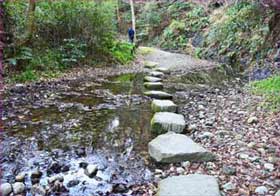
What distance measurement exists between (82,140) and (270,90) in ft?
11.0

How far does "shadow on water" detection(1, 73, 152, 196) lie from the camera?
3.03 m

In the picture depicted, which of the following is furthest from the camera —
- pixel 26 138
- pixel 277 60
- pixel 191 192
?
pixel 277 60

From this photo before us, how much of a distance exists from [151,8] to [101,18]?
12310 millimetres

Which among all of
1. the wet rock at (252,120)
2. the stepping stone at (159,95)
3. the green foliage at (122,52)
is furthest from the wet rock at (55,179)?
the green foliage at (122,52)

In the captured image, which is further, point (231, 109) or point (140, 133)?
point (231, 109)

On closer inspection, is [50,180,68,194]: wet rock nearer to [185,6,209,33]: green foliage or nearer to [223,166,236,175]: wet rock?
[223,166,236,175]: wet rock

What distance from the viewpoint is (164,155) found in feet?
10.5

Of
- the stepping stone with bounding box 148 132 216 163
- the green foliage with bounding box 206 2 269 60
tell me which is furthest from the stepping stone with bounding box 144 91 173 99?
the green foliage with bounding box 206 2 269 60

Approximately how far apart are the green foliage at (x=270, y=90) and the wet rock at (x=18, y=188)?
3.29m

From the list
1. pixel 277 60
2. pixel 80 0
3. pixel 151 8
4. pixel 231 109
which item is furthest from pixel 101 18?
pixel 151 8

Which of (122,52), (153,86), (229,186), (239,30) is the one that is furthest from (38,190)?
(239,30)

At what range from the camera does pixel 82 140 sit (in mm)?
3867

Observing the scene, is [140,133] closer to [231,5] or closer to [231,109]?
[231,109]

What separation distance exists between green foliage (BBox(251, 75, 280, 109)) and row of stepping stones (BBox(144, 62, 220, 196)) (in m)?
1.30
